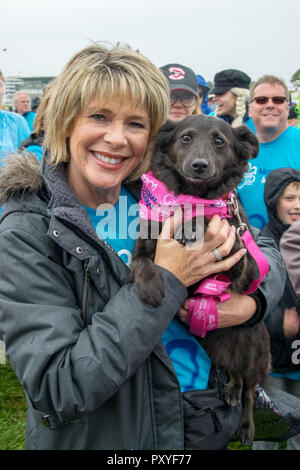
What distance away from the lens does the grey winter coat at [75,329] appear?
3.77ft

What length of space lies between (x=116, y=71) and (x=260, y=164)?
2.16 m

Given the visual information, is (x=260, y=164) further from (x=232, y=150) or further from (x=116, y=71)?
(x=116, y=71)

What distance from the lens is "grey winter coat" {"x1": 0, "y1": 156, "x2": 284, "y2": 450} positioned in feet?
3.77


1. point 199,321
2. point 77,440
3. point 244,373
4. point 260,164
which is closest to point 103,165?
point 199,321

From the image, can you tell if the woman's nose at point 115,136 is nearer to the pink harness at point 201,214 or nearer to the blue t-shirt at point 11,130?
the pink harness at point 201,214

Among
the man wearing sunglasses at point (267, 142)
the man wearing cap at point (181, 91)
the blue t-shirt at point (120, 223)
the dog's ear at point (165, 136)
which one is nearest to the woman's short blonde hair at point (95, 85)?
the blue t-shirt at point (120, 223)

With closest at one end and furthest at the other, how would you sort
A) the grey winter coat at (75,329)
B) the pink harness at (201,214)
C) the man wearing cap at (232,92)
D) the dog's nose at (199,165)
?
the grey winter coat at (75,329) < the pink harness at (201,214) < the dog's nose at (199,165) < the man wearing cap at (232,92)

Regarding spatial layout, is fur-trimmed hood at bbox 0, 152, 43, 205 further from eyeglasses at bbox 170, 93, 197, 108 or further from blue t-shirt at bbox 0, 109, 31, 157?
blue t-shirt at bbox 0, 109, 31, 157

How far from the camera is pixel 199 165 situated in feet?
6.05

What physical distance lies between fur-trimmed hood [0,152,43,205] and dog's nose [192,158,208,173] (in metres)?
0.72

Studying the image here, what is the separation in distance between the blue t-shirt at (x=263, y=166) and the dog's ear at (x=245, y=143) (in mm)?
974

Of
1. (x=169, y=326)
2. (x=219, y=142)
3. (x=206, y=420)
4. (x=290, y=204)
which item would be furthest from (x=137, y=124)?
(x=290, y=204)

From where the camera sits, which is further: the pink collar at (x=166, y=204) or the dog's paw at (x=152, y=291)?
the pink collar at (x=166, y=204)

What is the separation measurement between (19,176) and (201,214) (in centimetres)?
79
